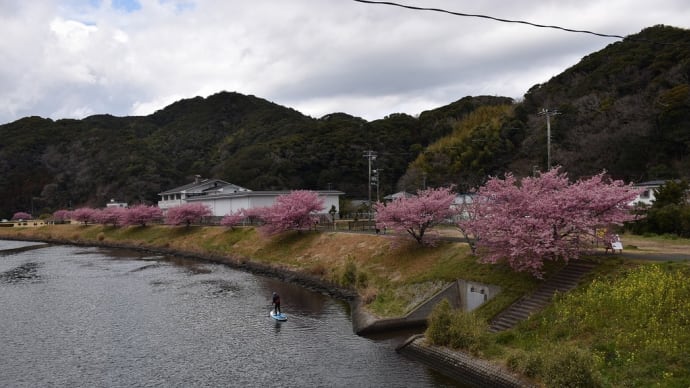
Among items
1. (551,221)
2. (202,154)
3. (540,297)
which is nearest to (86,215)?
(202,154)

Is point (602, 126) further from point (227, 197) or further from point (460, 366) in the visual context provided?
point (460, 366)

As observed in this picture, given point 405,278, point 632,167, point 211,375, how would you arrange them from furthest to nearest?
point 632,167 < point 405,278 < point 211,375

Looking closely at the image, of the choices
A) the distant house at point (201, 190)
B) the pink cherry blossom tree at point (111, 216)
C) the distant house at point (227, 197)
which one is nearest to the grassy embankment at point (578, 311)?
the distant house at point (227, 197)

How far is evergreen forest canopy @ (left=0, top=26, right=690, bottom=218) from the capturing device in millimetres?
70562

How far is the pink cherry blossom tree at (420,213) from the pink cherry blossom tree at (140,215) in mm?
64476

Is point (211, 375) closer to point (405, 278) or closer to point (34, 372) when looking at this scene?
point (34, 372)

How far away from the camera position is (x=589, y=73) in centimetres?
8962

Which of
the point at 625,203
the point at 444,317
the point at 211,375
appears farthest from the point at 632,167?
the point at 211,375

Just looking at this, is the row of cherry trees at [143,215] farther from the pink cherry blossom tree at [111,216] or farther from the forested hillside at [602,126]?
the forested hillside at [602,126]

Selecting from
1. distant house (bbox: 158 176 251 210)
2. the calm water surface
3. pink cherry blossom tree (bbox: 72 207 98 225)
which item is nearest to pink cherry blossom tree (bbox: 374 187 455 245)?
the calm water surface

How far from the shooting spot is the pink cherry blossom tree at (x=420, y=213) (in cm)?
3750

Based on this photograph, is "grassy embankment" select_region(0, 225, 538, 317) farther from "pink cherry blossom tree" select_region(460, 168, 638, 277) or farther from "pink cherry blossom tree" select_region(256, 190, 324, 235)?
"pink cherry blossom tree" select_region(460, 168, 638, 277)

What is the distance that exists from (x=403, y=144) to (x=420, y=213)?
298 feet

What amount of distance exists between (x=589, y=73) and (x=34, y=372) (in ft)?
308
